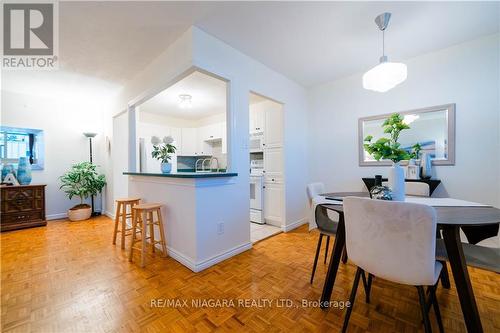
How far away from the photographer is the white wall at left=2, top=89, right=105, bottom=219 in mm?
3689

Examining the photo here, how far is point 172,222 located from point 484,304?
9.20 ft

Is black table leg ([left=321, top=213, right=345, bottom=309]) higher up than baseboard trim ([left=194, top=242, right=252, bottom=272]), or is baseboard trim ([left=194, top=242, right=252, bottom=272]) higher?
black table leg ([left=321, top=213, right=345, bottom=309])

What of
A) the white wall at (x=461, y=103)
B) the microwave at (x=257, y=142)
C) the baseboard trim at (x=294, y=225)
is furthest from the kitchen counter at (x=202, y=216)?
the white wall at (x=461, y=103)

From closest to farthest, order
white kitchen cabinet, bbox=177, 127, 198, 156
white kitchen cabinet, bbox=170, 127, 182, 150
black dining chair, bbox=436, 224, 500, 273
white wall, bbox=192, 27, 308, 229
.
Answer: black dining chair, bbox=436, 224, 500, 273 < white wall, bbox=192, 27, 308, 229 < white kitchen cabinet, bbox=170, 127, 182, 150 < white kitchen cabinet, bbox=177, 127, 198, 156

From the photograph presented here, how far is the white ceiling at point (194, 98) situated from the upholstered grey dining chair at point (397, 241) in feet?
8.94

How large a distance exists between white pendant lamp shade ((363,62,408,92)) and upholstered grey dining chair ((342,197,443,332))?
135cm

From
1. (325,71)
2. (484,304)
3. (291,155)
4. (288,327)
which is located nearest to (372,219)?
(288,327)

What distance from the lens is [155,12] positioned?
182 centimetres

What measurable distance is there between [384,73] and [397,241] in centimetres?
153

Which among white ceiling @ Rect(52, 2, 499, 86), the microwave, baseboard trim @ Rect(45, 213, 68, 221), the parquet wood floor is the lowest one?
the parquet wood floor

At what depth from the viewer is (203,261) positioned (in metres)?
2.03

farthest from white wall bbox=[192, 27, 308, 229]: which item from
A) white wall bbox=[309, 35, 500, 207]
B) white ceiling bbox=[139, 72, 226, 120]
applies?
white wall bbox=[309, 35, 500, 207]

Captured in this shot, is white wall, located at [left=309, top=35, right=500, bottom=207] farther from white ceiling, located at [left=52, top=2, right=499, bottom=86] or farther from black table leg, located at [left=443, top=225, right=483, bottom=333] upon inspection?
black table leg, located at [left=443, top=225, right=483, bottom=333]

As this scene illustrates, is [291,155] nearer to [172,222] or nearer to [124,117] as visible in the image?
[172,222]
